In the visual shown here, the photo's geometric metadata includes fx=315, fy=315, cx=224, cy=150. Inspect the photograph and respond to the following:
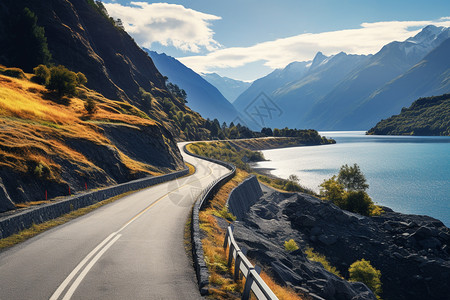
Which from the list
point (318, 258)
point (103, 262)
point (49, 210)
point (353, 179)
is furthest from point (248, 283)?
point (353, 179)

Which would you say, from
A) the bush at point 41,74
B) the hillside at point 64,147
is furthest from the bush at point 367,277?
the bush at point 41,74

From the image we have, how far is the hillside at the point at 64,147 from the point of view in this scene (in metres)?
21.9

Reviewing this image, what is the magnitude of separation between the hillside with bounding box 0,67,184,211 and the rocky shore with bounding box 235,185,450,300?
559 inches

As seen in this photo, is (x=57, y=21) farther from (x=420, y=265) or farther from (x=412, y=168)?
(x=412, y=168)

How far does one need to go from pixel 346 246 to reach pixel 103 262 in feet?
85.3

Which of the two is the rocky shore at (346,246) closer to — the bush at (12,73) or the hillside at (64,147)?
the hillside at (64,147)

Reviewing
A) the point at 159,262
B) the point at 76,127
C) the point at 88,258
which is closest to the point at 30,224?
the point at 88,258

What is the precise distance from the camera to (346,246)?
30.2m

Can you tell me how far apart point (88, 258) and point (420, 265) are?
27.6 m

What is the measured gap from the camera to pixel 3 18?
68.1 meters

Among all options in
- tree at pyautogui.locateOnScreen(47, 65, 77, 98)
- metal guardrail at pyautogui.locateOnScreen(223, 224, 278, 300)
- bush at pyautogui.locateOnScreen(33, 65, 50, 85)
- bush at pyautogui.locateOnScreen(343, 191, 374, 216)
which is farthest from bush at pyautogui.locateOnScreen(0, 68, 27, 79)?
metal guardrail at pyautogui.locateOnScreen(223, 224, 278, 300)

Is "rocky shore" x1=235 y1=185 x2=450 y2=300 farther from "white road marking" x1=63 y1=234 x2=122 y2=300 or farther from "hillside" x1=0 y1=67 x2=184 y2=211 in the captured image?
"hillside" x1=0 y1=67 x2=184 y2=211

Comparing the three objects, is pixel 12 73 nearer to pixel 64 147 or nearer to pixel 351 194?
pixel 64 147

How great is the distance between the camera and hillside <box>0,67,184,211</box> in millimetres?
21938
